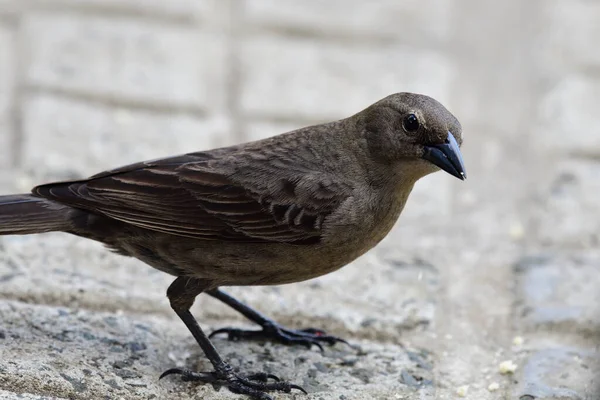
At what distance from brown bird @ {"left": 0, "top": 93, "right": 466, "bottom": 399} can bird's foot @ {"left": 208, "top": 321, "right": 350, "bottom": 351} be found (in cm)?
27

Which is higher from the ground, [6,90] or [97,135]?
[6,90]

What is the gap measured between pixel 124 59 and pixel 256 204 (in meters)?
2.42

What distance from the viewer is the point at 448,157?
149 inches

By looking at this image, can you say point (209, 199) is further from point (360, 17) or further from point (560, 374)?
point (360, 17)

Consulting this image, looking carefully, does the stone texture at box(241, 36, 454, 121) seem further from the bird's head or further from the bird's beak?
the bird's beak

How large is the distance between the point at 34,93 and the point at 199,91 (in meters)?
0.87

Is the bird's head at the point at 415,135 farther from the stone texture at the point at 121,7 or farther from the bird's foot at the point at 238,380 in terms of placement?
the stone texture at the point at 121,7

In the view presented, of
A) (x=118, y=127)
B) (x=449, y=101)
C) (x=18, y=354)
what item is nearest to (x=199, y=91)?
(x=118, y=127)

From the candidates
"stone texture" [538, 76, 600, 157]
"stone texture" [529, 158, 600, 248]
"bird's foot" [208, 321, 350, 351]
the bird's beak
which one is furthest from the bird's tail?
"stone texture" [538, 76, 600, 157]

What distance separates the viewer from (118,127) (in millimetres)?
5617

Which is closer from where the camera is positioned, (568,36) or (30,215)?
(30,215)

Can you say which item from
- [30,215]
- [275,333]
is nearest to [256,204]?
[275,333]

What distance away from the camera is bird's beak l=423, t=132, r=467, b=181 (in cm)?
376

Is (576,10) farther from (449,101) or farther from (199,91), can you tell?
(199,91)
